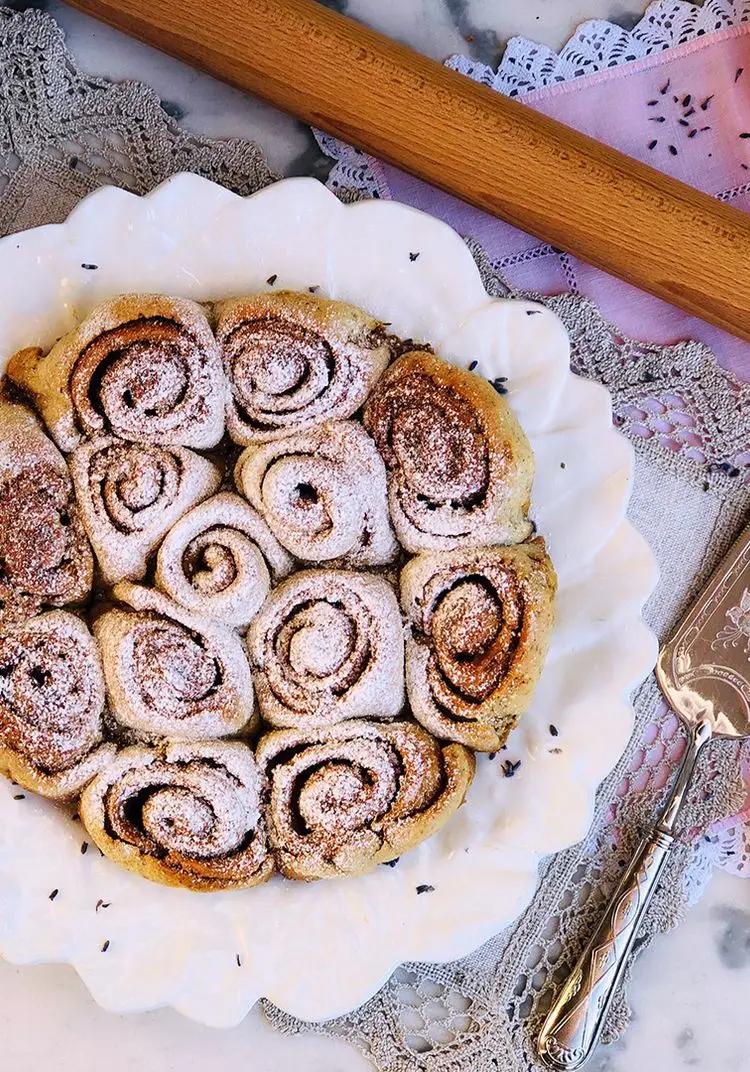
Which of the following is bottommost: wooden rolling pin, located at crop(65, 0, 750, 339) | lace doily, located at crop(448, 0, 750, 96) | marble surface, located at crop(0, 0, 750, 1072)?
marble surface, located at crop(0, 0, 750, 1072)

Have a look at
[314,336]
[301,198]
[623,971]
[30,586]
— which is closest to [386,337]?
[314,336]

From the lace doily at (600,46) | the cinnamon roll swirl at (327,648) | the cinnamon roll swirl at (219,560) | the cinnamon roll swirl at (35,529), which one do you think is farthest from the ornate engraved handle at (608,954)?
the lace doily at (600,46)

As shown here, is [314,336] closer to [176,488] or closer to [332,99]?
[176,488]

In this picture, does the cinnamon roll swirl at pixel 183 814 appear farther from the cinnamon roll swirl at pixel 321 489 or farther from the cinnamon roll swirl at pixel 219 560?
the cinnamon roll swirl at pixel 321 489

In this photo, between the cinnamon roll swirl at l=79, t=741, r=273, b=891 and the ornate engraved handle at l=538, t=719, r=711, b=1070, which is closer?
the cinnamon roll swirl at l=79, t=741, r=273, b=891

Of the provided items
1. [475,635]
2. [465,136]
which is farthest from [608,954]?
[465,136]

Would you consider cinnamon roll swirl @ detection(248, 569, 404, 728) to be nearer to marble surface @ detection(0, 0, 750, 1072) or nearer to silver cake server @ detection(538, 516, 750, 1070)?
silver cake server @ detection(538, 516, 750, 1070)

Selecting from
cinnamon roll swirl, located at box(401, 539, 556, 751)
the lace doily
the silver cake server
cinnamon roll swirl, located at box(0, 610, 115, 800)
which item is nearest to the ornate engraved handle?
the silver cake server
